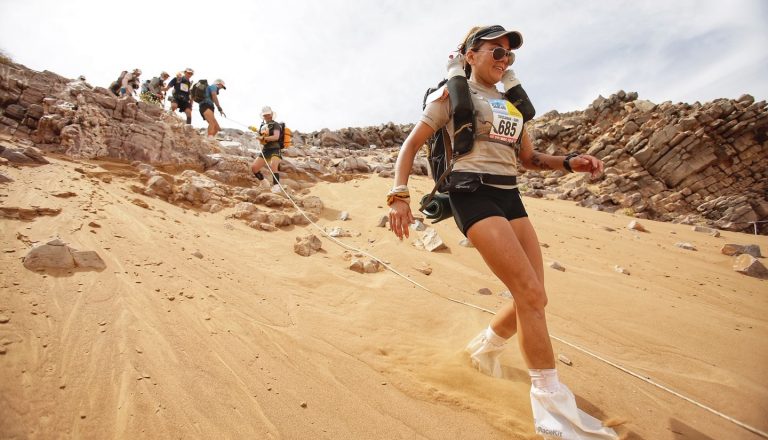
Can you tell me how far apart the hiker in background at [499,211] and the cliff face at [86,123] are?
24.8 feet

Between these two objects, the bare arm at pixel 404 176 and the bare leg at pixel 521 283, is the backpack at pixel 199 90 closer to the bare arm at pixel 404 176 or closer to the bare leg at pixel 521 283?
the bare arm at pixel 404 176

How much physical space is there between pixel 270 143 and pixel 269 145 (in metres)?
0.05

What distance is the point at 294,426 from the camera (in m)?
1.73

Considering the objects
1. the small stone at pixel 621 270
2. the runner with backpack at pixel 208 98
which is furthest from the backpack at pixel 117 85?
the small stone at pixel 621 270

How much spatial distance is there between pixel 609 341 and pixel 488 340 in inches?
59.0

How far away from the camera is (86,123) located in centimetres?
718

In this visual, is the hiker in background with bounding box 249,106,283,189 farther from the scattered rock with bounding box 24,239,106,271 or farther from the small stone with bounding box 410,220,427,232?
the scattered rock with bounding box 24,239,106,271

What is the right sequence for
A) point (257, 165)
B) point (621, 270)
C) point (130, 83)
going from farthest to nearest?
point (130, 83)
point (257, 165)
point (621, 270)

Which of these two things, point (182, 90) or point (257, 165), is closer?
point (257, 165)

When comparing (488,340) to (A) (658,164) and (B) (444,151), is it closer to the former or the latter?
(B) (444,151)

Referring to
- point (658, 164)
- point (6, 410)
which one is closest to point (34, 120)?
point (6, 410)

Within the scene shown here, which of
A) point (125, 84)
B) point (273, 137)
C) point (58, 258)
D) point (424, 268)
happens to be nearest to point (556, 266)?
point (424, 268)

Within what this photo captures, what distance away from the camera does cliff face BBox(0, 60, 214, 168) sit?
6.91 meters

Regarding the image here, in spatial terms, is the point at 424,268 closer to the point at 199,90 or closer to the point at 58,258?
the point at 58,258
